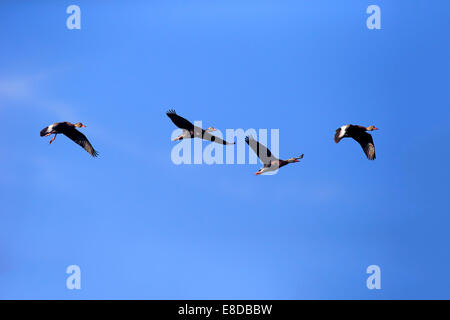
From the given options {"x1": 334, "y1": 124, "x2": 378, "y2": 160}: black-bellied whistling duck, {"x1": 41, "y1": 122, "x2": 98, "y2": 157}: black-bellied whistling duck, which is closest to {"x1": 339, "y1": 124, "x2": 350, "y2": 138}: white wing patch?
{"x1": 334, "y1": 124, "x2": 378, "y2": 160}: black-bellied whistling duck

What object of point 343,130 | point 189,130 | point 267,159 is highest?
point 189,130

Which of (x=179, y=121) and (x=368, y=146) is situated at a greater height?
(x=179, y=121)

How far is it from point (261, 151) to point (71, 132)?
285 inches

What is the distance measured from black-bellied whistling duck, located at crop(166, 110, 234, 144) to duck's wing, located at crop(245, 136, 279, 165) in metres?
1.30

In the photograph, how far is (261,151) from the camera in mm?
20469

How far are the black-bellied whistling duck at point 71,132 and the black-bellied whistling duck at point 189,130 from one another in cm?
331

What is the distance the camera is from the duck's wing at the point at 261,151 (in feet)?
65.5

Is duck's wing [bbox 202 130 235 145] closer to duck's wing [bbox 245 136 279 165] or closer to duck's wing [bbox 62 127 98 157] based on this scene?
duck's wing [bbox 245 136 279 165]

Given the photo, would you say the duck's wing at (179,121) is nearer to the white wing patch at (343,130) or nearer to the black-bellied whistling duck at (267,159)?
the black-bellied whistling duck at (267,159)

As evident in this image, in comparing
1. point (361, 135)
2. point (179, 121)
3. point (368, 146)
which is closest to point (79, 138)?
point (179, 121)

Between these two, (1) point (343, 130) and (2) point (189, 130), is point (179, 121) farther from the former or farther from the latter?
(1) point (343, 130)

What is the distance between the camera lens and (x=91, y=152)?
2044 cm
